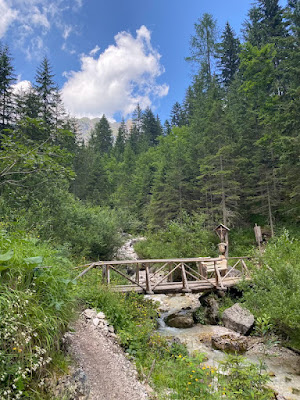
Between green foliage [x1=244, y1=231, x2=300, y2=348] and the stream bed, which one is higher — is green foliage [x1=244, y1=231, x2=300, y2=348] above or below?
above

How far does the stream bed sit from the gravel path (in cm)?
146

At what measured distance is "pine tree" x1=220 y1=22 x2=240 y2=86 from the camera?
119 feet

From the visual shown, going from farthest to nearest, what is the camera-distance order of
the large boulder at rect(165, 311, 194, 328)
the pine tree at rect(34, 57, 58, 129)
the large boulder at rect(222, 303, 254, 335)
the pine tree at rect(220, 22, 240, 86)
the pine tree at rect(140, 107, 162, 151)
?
the pine tree at rect(140, 107, 162, 151) → the pine tree at rect(220, 22, 240, 86) → the pine tree at rect(34, 57, 58, 129) → the large boulder at rect(165, 311, 194, 328) → the large boulder at rect(222, 303, 254, 335)

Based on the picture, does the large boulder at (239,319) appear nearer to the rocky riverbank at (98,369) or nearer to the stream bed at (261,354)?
the stream bed at (261,354)

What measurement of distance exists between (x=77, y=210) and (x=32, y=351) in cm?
1289

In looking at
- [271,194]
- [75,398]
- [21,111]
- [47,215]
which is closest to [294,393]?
[75,398]

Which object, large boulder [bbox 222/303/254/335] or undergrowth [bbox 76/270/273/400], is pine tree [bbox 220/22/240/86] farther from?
undergrowth [bbox 76/270/273/400]

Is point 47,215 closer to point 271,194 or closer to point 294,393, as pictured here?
point 294,393

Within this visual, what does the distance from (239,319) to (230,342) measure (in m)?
1.34

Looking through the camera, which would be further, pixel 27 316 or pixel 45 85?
pixel 45 85

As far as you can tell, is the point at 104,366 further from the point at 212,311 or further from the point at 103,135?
the point at 103,135

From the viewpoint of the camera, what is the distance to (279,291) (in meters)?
7.58

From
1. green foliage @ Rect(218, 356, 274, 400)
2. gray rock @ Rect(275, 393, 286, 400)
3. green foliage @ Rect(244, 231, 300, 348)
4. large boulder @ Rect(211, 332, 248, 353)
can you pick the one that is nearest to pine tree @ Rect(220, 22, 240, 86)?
green foliage @ Rect(244, 231, 300, 348)

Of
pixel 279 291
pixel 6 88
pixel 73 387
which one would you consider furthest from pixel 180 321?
pixel 6 88
